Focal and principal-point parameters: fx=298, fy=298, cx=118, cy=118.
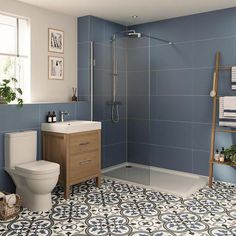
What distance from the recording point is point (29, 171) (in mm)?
3049

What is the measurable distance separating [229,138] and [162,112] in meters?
1.07

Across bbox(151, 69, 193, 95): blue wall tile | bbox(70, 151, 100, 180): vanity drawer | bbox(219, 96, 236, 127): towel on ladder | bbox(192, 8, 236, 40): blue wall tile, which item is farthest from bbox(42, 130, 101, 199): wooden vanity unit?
bbox(192, 8, 236, 40): blue wall tile

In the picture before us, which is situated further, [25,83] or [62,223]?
[25,83]

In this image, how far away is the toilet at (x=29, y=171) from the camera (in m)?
3.03

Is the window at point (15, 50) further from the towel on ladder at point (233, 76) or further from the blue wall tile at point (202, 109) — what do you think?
the towel on ladder at point (233, 76)

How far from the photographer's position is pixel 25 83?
3889 millimetres

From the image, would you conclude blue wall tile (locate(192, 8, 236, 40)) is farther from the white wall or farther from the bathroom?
the white wall

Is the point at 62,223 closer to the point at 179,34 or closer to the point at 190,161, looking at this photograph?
the point at 190,161

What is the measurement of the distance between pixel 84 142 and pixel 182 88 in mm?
1692

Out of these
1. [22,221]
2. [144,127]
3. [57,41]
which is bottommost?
[22,221]

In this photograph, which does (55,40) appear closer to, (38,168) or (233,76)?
(38,168)

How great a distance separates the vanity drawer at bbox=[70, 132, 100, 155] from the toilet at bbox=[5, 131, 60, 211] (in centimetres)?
36

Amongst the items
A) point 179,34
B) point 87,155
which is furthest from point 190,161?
point 179,34

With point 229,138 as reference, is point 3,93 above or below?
above
